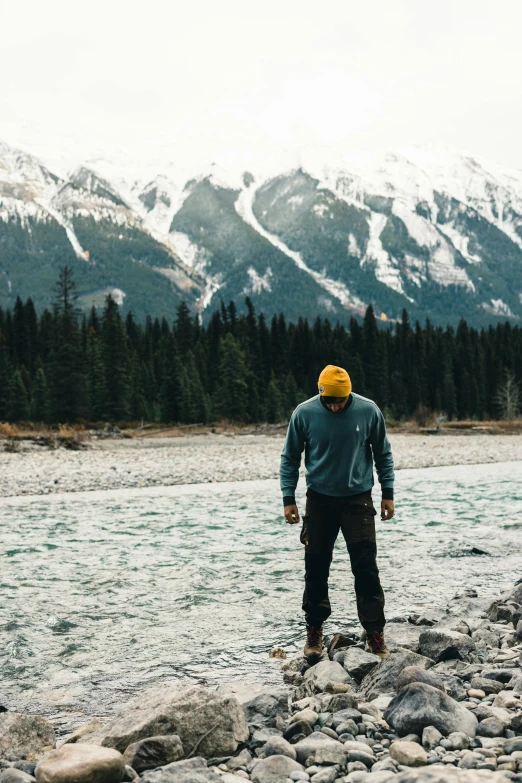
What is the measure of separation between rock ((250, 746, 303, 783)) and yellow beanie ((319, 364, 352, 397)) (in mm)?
3200

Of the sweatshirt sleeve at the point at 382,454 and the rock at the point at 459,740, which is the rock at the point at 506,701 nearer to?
the rock at the point at 459,740

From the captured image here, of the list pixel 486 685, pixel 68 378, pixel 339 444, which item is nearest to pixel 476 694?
pixel 486 685

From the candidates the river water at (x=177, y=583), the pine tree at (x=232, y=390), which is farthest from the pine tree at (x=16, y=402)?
the river water at (x=177, y=583)

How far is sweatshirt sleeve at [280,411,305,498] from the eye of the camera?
7066mm

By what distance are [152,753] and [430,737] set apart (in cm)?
Result: 186

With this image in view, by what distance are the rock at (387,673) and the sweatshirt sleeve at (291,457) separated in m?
1.78

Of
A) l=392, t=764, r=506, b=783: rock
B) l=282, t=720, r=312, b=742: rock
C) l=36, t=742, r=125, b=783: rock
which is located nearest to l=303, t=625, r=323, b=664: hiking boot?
l=282, t=720, r=312, b=742: rock

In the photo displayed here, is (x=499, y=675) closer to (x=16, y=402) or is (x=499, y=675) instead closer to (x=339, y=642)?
(x=339, y=642)

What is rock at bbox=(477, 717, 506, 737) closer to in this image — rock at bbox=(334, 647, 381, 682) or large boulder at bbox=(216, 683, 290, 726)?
large boulder at bbox=(216, 683, 290, 726)

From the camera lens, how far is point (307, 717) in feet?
17.4

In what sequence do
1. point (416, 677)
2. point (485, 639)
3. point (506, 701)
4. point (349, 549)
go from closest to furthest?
point (506, 701) → point (416, 677) → point (349, 549) → point (485, 639)

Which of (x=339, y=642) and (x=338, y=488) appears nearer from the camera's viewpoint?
(x=338, y=488)

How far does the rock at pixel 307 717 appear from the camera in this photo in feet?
17.3

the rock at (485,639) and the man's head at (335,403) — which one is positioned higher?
the man's head at (335,403)
